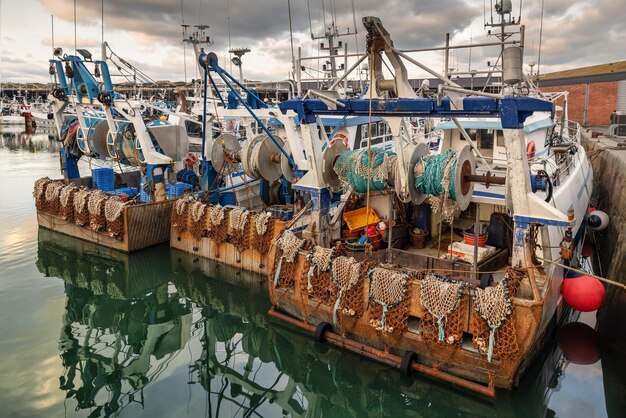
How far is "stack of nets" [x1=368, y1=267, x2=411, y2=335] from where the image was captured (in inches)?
270

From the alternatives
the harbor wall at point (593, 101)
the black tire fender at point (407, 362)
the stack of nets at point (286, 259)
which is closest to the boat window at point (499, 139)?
the stack of nets at point (286, 259)

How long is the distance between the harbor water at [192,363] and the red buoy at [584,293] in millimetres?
1141

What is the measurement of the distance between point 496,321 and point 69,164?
1561cm

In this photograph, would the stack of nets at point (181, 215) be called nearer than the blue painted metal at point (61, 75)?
Yes

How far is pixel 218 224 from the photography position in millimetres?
11750

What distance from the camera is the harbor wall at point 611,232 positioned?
905 centimetres

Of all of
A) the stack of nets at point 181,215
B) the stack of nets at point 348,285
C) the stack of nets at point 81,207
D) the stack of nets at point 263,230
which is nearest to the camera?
the stack of nets at point 348,285

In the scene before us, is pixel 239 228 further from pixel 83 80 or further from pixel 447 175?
pixel 83 80

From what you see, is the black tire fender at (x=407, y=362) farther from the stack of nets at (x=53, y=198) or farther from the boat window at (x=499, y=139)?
the stack of nets at (x=53, y=198)

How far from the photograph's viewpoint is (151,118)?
52.3 feet

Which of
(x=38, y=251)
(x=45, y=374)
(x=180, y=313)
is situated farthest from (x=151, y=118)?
(x=45, y=374)

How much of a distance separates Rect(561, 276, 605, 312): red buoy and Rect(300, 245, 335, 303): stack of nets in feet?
13.2

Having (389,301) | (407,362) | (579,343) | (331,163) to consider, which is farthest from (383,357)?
(579,343)

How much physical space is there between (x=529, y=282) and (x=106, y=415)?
6336 millimetres
